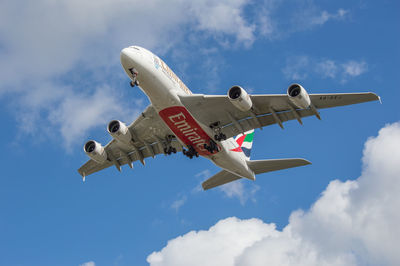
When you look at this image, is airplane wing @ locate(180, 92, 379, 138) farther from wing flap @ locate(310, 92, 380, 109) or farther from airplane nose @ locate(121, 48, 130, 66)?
airplane nose @ locate(121, 48, 130, 66)

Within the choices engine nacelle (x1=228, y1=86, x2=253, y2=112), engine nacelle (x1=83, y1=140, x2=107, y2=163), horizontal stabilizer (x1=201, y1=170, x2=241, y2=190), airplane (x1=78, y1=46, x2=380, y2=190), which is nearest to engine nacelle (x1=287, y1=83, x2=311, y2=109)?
airplane (x1=78, y1=46, x2=380, y2=190)

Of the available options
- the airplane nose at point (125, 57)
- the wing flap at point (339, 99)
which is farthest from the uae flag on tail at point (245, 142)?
the airplane nose at point (125, 57)

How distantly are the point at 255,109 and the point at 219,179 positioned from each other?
8079 mm

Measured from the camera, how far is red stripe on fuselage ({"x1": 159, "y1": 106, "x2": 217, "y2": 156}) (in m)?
27.5

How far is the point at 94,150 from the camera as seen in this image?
3148 centimetres

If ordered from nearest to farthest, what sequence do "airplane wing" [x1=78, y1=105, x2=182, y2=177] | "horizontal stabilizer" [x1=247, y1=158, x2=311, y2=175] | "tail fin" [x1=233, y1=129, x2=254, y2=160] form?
"airplane wing" [x1=78, y1=105, x2=182, y2=177]
"horizontal stabilizer" [x1=247, y1=158, x2=311, y2=175]
"tail fin" [x1=233, y1=129, x2=254, y2=160]

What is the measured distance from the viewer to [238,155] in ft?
104

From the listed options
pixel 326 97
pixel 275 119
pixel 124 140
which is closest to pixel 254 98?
pixel 275 119

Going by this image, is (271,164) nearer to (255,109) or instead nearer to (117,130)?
(255,109)

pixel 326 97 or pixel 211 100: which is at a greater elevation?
pixel 211 100

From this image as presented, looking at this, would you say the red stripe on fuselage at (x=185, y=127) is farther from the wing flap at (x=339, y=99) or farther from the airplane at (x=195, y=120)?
the wing flap at (x=339, y=99)

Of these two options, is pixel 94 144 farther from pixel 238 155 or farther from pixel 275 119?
pixel 275 119

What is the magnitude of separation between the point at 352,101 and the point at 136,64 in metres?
11.9

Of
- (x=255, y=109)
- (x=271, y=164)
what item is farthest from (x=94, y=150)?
(x=271, y=164)
